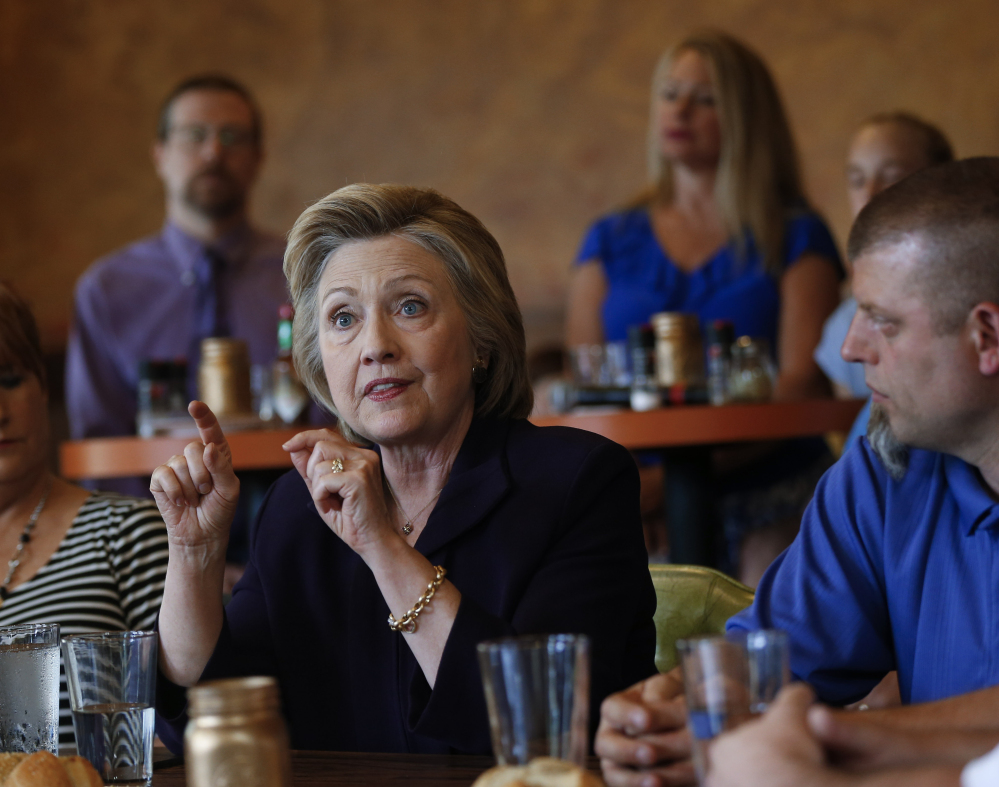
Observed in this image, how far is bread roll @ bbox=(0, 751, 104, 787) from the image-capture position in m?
0.89

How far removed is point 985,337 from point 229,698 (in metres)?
0.83


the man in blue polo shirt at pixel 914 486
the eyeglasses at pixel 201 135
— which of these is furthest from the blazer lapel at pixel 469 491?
the eyeglasses at pixel 201 135

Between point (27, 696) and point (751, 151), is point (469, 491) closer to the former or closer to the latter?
point (27, 696)

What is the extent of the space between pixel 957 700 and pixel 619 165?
4.74 meters

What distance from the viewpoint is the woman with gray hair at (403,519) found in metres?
1.23

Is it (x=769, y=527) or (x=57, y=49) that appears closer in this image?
(x=769, y=527)

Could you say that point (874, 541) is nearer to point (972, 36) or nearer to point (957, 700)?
point (957, 700)

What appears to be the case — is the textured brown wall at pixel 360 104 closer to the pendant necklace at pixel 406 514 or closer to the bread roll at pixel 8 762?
the pendant necklace at pixel 406 514

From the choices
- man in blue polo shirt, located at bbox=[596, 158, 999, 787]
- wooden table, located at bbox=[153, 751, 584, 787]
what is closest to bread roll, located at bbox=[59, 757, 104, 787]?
wooden table, located at bbox=[153, 751, 584, 787]

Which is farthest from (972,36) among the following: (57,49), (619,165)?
(57,49)

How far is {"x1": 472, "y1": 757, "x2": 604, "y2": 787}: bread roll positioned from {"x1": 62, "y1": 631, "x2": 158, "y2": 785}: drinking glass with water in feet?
1.14

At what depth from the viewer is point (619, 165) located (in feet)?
18.3

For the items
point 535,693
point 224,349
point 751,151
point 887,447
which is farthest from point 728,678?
point 751,151

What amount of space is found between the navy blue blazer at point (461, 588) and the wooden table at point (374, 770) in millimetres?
169
